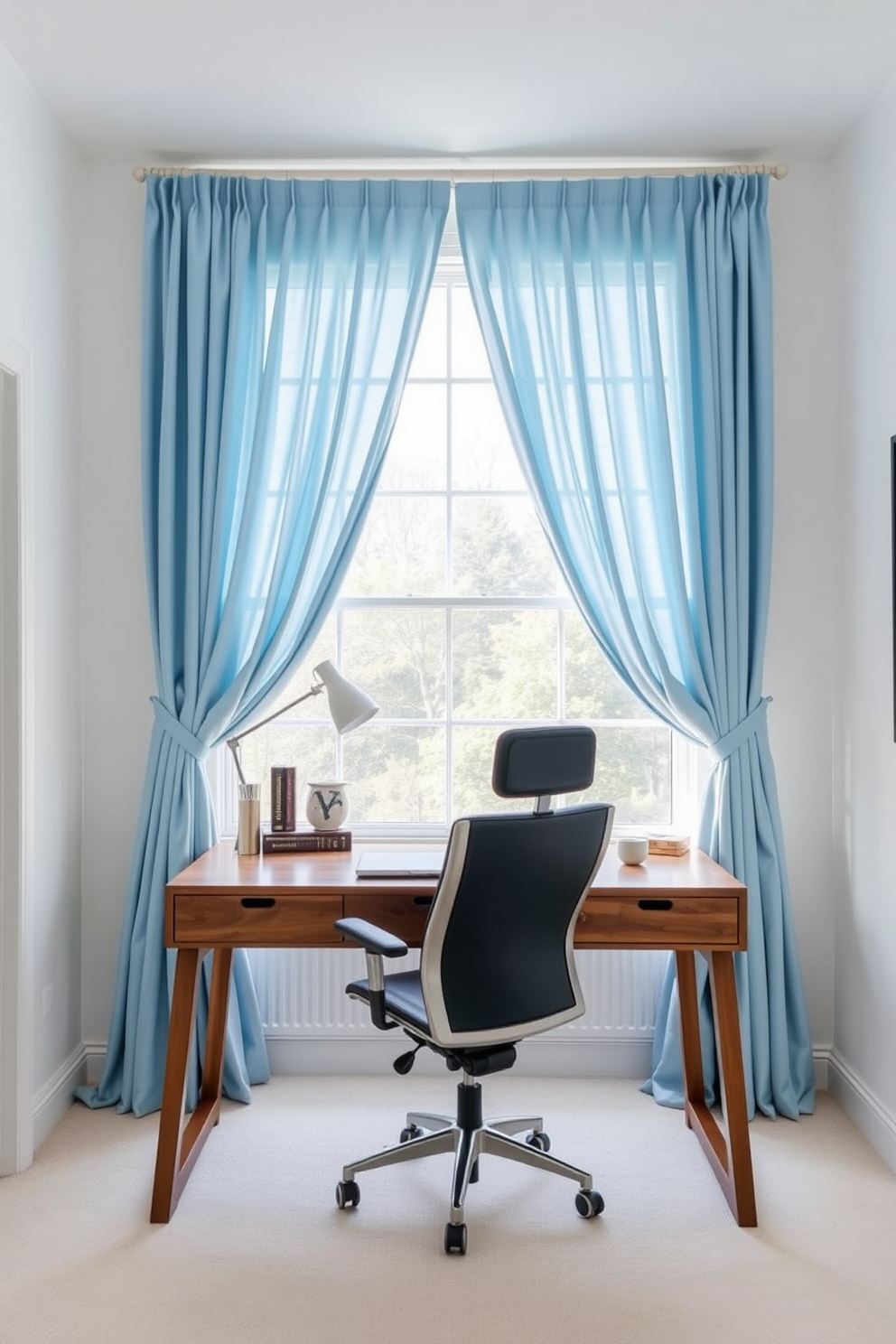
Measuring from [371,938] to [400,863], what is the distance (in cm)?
43

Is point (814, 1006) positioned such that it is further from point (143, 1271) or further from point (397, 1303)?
point (143, 1271)

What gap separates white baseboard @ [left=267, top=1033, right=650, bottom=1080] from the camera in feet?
11.3

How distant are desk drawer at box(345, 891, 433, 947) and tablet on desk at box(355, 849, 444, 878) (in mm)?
74

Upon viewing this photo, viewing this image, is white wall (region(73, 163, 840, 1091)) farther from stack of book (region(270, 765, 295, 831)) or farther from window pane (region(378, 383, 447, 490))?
window pane (region(378, 383, 447, 490))

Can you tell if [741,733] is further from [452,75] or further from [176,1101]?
[452,75]

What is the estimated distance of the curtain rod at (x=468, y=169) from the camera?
10.8 feet

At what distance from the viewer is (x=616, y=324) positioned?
10.9ft

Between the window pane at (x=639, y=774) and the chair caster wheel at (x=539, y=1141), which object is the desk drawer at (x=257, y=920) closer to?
the chair caster wheel at (x=539, y=1141)

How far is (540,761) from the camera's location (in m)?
2.37

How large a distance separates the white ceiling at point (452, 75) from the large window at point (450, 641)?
61 centimetres

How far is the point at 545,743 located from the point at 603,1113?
4.64 feet

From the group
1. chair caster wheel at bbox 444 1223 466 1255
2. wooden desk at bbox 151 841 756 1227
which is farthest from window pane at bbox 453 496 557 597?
chair caster wheel at bbox 444 1223 466 1255

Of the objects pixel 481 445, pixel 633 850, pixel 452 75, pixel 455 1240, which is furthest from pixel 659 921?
pixel 452 75

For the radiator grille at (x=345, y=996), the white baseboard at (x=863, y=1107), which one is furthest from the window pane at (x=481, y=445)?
the white baseboard at (x=863, y=1107)
